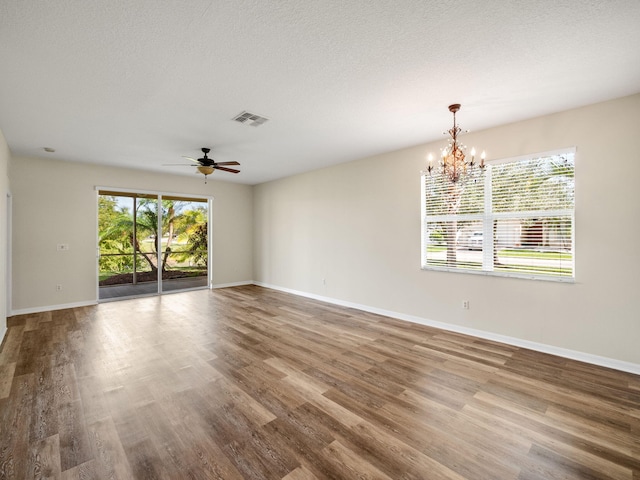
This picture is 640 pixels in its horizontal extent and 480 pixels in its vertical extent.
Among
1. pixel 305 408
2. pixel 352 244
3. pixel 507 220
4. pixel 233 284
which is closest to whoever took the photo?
pixel 305 408

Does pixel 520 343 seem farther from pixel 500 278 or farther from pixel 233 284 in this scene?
pixel 233 284

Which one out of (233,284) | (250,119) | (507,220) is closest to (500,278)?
(507,220)

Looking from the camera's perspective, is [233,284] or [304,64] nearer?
[304,64]

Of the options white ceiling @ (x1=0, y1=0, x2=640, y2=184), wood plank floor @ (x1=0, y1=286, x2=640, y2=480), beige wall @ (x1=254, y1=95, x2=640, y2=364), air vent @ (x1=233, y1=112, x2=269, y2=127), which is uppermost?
air vent @ (x1=233, y1=112, x2=269, y2=127)

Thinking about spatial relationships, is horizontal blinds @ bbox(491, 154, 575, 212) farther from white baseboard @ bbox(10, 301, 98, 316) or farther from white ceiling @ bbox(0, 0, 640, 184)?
white baseboard @ bbox(10, 301, 98, 316)

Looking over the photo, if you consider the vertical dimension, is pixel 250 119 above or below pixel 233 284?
above

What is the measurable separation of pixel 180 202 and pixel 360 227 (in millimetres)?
4679

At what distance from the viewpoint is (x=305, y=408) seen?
229cm

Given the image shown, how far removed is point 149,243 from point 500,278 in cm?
720

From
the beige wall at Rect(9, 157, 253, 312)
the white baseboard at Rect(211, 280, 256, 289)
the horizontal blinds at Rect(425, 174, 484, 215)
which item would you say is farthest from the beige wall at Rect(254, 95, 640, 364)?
the beige wall at Rect(9, 157, 253, 312)

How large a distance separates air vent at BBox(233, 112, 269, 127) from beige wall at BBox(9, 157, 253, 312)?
4.09m

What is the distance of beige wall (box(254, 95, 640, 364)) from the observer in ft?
9.73

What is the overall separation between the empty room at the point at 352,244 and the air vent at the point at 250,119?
0.06 meters

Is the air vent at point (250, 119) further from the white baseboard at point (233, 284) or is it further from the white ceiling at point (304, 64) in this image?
the white baseboard at point (233, 284)
